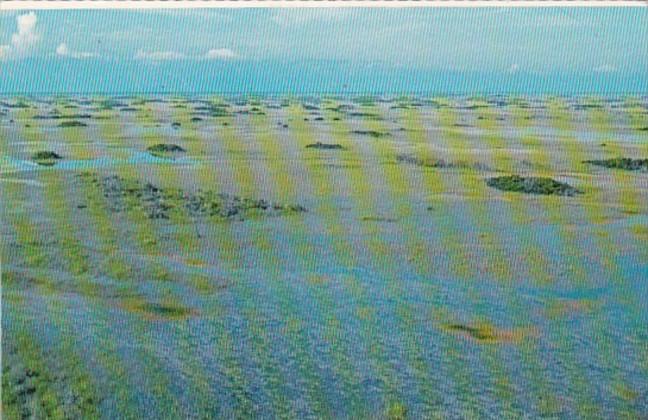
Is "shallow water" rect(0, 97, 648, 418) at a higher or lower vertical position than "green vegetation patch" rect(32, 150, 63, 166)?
lower

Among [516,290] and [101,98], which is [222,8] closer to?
[101,98]

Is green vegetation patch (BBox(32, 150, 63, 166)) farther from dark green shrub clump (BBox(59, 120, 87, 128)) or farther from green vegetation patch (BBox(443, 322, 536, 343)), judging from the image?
green vegetation patch (BBox(443, 322, 536, 343))

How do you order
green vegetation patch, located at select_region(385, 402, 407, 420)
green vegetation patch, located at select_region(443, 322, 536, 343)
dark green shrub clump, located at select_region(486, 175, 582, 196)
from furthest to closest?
dark green shrub clump, located at select_region(486, 175, 582, 196) → green vegetation patch, located at select_region(443, 322, 536, 343) → green vegetation patch, located at select_region(385, 402, 407, 420)

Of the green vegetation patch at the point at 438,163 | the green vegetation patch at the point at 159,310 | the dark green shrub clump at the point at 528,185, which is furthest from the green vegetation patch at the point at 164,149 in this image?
the dark green shrub clump at the point at 528,185

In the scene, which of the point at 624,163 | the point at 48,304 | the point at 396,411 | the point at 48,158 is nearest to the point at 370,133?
the point at 624,163

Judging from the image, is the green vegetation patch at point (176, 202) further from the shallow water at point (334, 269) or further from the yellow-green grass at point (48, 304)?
the yellow-green grass at point (48, 304)

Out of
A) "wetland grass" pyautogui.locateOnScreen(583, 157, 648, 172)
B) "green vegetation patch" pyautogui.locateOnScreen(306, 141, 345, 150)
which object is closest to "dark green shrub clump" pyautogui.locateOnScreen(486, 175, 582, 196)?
"wetland grass" pyautogui.locateOnScreen(583, 157, 648, 172)

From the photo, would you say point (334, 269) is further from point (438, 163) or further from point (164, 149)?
point (164, 149)

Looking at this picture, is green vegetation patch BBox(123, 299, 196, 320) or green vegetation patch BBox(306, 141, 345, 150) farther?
green vegetation patch BBox(306, 141, 345, 150)

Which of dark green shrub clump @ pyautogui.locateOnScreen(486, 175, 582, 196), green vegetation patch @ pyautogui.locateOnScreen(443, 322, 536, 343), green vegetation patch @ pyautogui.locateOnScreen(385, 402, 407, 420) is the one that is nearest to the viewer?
green vegetation patch @ pyautogui.locateOnScreen(385, 402, 407, 420)
